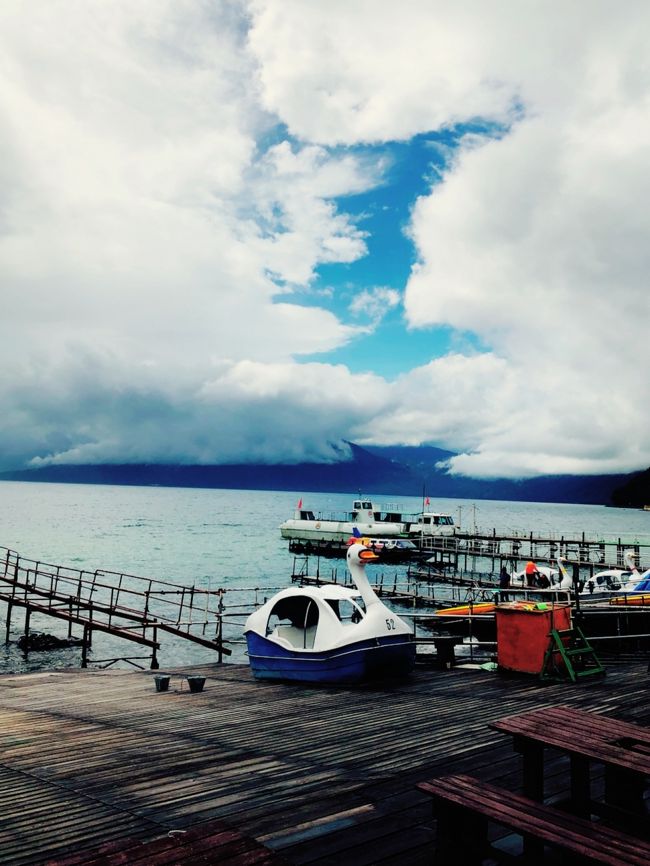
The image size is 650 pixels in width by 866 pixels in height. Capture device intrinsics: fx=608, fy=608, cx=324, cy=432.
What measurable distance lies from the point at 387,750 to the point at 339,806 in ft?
5.95

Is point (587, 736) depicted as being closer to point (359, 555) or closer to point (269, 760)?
point (269, 760)

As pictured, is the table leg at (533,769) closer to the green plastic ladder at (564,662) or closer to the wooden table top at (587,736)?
the wooden table top at (587,736)

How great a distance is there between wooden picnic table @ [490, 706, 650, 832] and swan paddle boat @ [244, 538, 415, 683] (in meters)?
7.23

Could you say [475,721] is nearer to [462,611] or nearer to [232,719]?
[232,719]

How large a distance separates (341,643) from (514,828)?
8.92 m

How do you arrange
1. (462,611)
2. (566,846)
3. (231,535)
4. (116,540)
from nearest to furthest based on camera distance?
1. (566,846)
2. (462,611)
3. (116,540)
4. (231,535)

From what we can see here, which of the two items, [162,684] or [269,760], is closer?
[269,760]

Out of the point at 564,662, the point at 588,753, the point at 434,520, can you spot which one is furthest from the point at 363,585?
the point at 434,520

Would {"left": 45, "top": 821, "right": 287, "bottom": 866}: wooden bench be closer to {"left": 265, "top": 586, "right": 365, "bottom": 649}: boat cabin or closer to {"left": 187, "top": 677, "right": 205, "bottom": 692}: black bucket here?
{"left": 187, "top": 677, "right": 205, "bottom": 692}: black bucket

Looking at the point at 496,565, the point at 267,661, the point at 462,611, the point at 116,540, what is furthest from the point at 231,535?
the point at 267,661

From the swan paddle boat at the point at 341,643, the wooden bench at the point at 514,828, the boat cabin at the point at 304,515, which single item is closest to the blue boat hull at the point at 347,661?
the swan paddle boat at the point at 341,643

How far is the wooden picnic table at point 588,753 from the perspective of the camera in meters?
4.15

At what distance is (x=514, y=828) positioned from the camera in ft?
10.6

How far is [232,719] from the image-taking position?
29.3 feet
